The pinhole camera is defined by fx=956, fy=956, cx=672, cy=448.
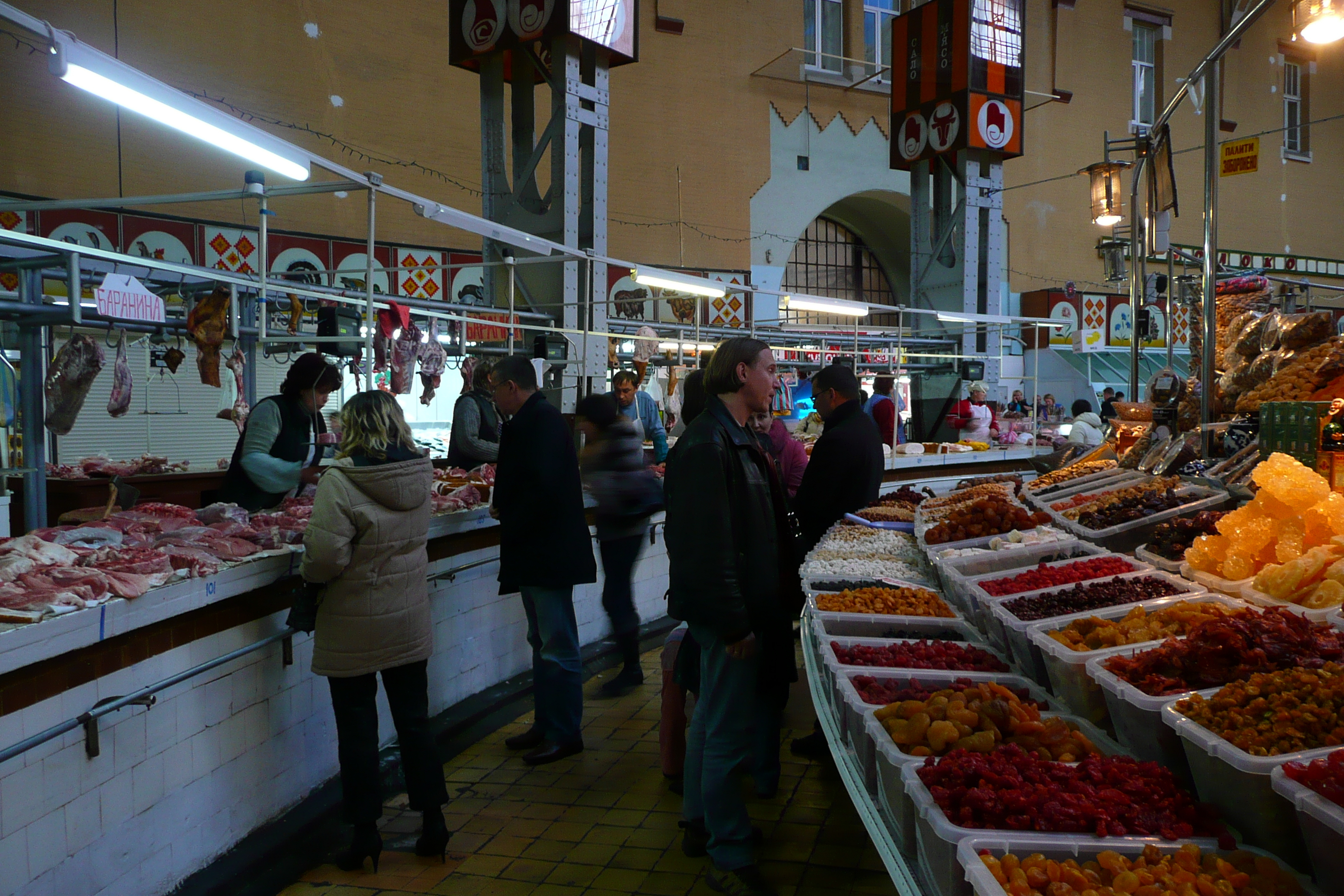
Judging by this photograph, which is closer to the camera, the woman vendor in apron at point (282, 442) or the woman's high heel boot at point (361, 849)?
the woman's high heel boot at point (361, 849)

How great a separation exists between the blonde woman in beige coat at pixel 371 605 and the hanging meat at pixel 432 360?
4266 mm

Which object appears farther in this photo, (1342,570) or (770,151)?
(770,151)

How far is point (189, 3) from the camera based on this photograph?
12414 millimetres

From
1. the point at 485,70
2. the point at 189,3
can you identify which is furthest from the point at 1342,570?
the point at 189,3

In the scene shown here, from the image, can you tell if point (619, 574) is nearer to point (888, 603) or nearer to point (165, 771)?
point (888, 603)

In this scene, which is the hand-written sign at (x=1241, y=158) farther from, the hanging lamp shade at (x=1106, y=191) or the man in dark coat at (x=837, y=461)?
the man in dark coat at (x=837, y=461)

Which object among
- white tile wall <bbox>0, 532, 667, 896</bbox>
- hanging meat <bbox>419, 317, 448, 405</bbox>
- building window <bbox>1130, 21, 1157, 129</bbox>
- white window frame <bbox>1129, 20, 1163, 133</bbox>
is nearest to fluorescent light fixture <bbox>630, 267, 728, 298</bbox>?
hanging meat <bbox>419, 317, 448, 405</bbox>

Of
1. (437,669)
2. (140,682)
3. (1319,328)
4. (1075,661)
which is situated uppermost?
(1319,328)

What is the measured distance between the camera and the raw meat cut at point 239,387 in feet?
23.4

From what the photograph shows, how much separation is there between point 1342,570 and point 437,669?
416cm

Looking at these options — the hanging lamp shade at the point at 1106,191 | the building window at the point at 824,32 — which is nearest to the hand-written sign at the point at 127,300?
the hanging lamp shade at the point at 1106,191

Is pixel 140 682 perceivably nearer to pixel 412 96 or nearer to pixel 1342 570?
pixel 1342 570

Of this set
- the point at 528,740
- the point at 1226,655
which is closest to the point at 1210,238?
the point at 1226,655

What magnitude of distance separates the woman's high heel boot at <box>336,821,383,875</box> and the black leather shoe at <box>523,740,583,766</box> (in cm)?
111
